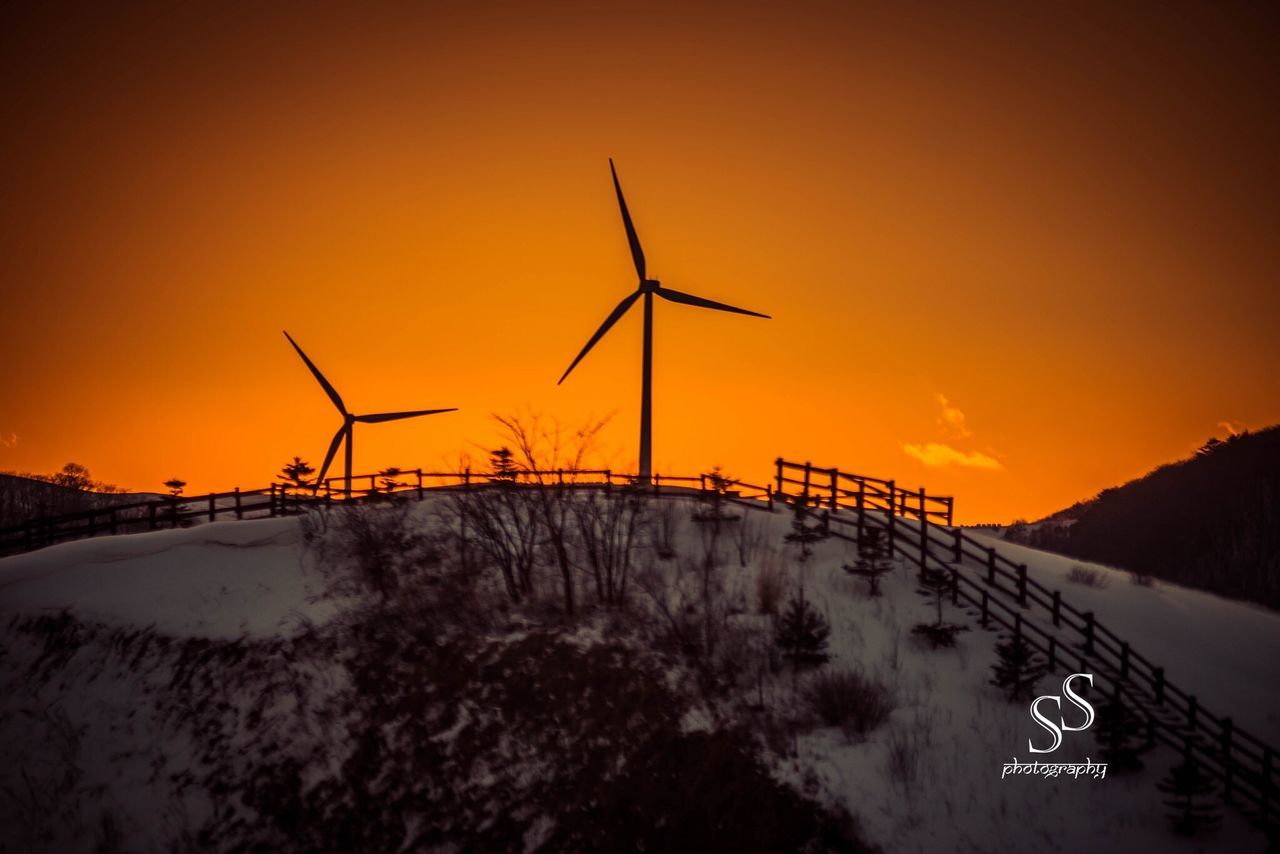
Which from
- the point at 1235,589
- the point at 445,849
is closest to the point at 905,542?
the point at 445,849

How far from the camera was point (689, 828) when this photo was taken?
65.9 ft

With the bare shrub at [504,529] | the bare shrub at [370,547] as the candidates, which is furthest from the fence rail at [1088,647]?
the bare shrub at [370,547]

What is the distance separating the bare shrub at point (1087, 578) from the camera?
31.9 metres

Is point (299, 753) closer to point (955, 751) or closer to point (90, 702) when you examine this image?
point (90, 702)

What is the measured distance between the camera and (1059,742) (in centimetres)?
2114

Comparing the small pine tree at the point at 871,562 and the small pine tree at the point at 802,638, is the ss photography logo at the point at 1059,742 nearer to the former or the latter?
the small pine tree at the point at 802,638

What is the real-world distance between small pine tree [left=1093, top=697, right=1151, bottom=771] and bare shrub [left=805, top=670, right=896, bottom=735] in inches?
203

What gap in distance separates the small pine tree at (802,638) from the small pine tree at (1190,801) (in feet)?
29.1

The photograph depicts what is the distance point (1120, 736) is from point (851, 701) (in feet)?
21.7

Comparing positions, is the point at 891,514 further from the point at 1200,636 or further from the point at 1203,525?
the point at 1203,525

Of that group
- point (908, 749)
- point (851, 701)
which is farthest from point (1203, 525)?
point (908, 749)

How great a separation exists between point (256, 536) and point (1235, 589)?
6185 cm

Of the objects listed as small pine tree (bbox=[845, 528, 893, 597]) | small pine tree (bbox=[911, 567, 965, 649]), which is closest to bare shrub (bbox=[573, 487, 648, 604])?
small pine tree (bbox=[845, 528, 893, 597])

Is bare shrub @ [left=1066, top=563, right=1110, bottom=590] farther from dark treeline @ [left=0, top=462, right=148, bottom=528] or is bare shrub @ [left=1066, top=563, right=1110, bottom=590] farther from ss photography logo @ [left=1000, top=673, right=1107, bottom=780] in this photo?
dark treeline @ [left=0, top=462, right=148, bottom=528]
